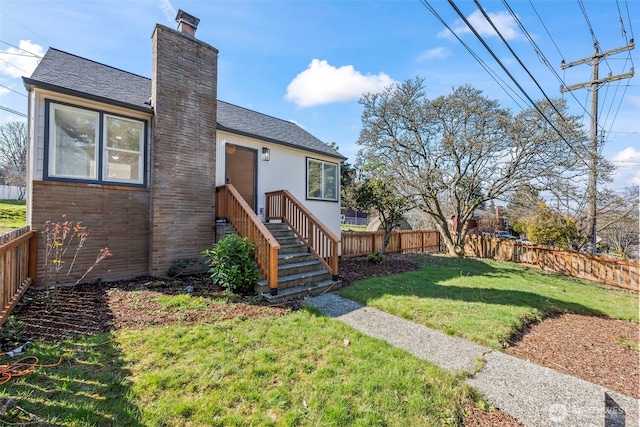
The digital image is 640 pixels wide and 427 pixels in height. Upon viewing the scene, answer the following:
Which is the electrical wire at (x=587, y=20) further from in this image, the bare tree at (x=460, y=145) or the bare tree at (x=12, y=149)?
the bare tree at (x=12, y=149)

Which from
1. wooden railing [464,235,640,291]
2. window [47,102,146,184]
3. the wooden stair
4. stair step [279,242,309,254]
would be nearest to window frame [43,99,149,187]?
window [47,102,146,184]

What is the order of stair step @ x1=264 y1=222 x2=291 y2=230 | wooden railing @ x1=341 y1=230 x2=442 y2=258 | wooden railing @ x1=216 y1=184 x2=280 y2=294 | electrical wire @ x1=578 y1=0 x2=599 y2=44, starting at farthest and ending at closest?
wooden railing @ x1=341 y1=230 x2=442 y2=258 < stair step @ x1=264 y1=222 x2=291 y2=230 < electrical wire @ x1=578 y1=0 x2=599 y2=44 < wooden railing @ x1=216 y1=184 x2=280 y2=294

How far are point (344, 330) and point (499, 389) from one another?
1.91 m

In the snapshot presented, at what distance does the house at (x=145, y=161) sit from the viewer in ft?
17.3

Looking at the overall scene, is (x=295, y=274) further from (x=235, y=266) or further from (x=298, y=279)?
(x=235, y=266)

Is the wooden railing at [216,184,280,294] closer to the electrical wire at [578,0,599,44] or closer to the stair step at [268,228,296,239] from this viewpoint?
the stair step at [268,228,296,239]

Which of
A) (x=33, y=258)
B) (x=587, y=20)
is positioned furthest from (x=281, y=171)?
(x=587, y=20)

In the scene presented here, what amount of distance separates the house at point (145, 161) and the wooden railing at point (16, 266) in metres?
0.45

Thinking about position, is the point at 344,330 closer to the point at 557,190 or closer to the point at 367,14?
the point at 367,14

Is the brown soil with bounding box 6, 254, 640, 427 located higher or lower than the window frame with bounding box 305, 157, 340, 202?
lower

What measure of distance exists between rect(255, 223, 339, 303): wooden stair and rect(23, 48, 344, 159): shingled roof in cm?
335

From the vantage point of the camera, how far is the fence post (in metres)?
4.91

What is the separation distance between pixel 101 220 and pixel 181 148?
7.46 feet

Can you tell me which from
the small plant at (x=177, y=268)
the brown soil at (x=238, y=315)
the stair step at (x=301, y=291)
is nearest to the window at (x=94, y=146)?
the small plant at (x=177, y=268)
